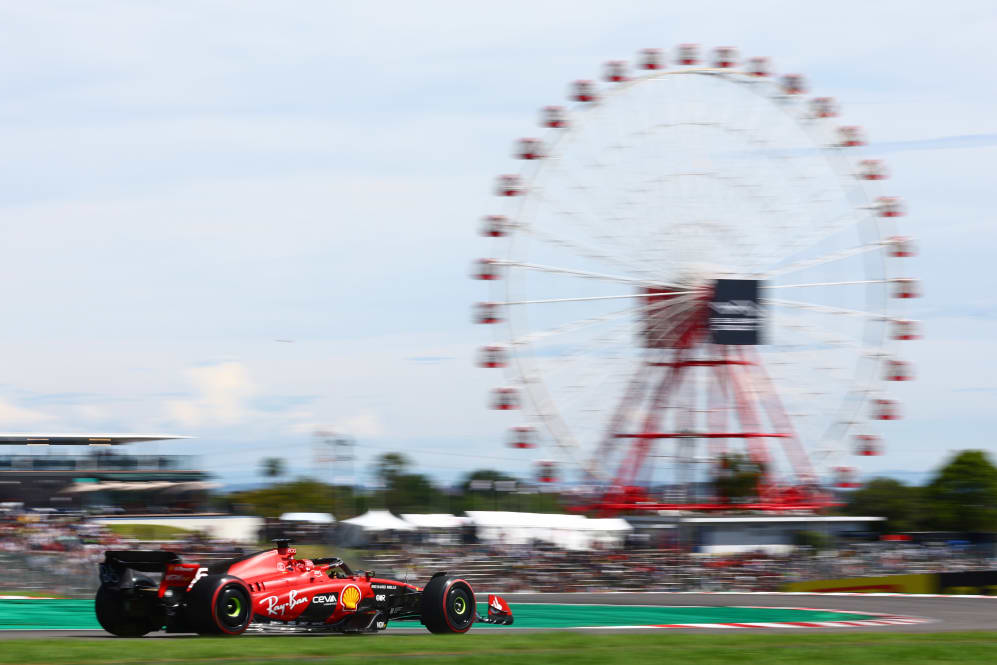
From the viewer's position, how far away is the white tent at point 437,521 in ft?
165

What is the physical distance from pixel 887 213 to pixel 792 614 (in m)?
18.4

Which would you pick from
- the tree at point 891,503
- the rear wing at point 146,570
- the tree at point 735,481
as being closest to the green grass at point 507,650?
the rear wing at point 146,570

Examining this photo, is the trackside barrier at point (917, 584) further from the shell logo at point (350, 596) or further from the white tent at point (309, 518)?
the shell logo at point (350, 596)

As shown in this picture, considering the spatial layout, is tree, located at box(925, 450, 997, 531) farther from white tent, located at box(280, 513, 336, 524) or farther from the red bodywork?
the red bodywork

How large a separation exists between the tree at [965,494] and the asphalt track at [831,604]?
6392 cm

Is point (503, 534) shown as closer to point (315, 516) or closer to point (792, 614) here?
point (315, 516)

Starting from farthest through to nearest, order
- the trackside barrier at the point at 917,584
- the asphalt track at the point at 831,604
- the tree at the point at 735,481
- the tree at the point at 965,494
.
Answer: the tree at the point at 965,494 < the tree at the point at 735,481 < the trackside barrier at the point at 917,584 < the asphalt track at the point at 831,604

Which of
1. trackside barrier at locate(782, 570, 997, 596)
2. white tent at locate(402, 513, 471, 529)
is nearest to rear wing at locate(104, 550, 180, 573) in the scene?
trackside barrier at locate(782, 570, 997, 596)

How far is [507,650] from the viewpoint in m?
15.6

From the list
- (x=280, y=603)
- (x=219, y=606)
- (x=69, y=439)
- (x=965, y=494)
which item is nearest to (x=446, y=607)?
(x=280, y=603)

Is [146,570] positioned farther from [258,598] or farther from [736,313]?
[736,313]

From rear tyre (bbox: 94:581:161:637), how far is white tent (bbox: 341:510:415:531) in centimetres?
2897

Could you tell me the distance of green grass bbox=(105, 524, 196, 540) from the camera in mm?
49866

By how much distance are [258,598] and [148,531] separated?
3863 centimetres
